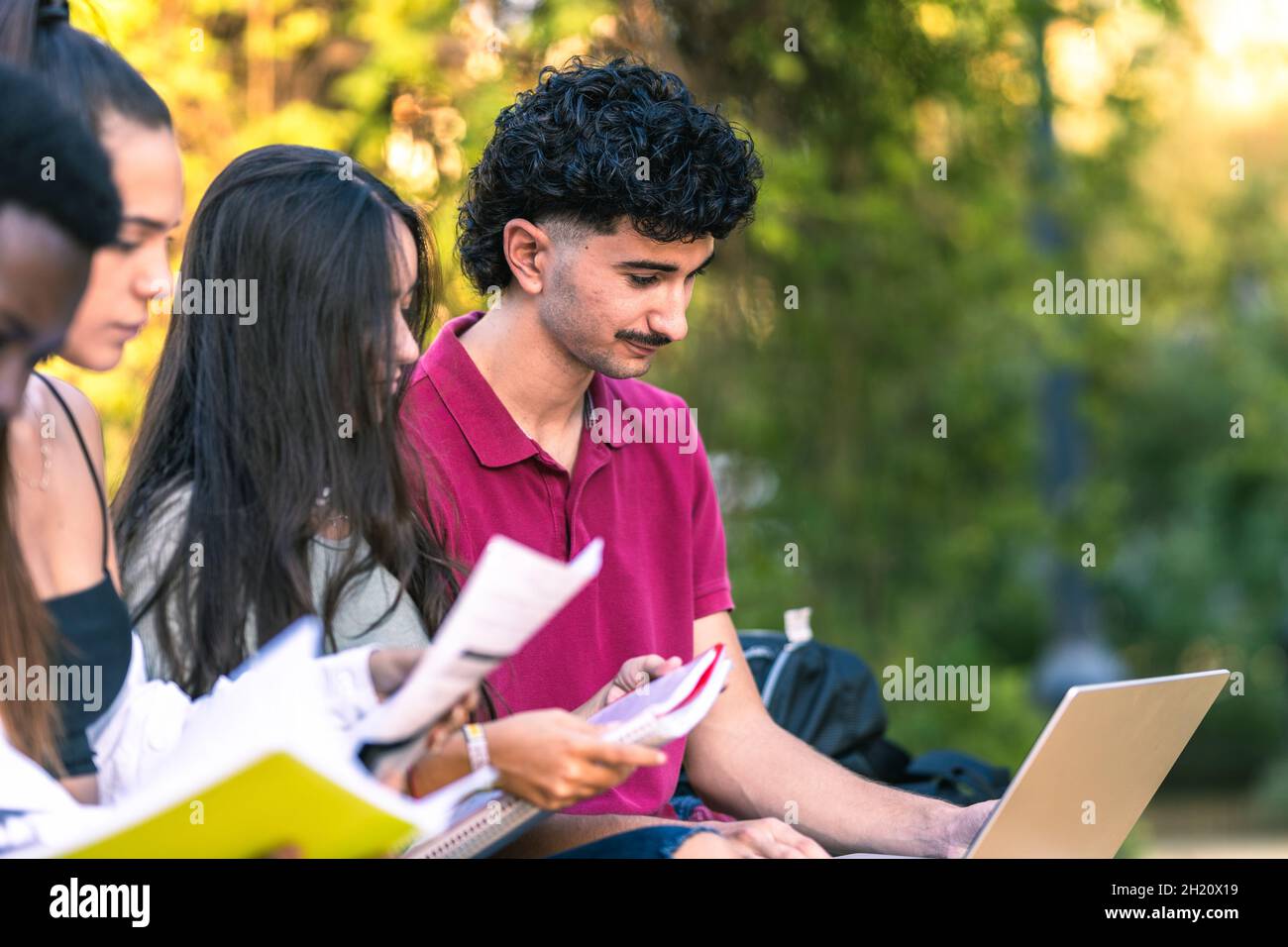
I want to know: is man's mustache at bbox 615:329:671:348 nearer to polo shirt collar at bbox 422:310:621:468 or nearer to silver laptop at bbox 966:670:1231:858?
→ polo shirt collar at bbox 422:310:621:468

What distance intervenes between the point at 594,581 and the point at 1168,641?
8952 mm

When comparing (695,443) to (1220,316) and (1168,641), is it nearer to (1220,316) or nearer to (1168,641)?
(1220,316)

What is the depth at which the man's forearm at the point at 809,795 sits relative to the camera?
6.91ft

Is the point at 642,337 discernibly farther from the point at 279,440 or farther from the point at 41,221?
the point at 41,221

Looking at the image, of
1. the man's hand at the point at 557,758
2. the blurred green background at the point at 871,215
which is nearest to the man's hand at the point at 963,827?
the man's hand at the point at 557,758

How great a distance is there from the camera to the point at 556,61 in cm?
397

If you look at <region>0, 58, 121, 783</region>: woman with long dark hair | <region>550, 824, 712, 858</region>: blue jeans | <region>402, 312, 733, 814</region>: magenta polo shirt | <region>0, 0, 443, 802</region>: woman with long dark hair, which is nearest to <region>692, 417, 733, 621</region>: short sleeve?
<region>402, 312, 733, 814</region>: magenta polo shirt

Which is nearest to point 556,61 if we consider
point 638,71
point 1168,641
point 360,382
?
point 638,71

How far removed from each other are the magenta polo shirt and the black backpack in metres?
0.37

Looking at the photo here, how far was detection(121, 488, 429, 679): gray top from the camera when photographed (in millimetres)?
1718

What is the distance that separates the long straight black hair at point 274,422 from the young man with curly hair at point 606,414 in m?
0.31

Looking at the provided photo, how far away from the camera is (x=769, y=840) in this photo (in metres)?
1.81

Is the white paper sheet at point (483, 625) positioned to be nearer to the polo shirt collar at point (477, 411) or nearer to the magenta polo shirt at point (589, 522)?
the magenta polo shirt at point (589, 522)
